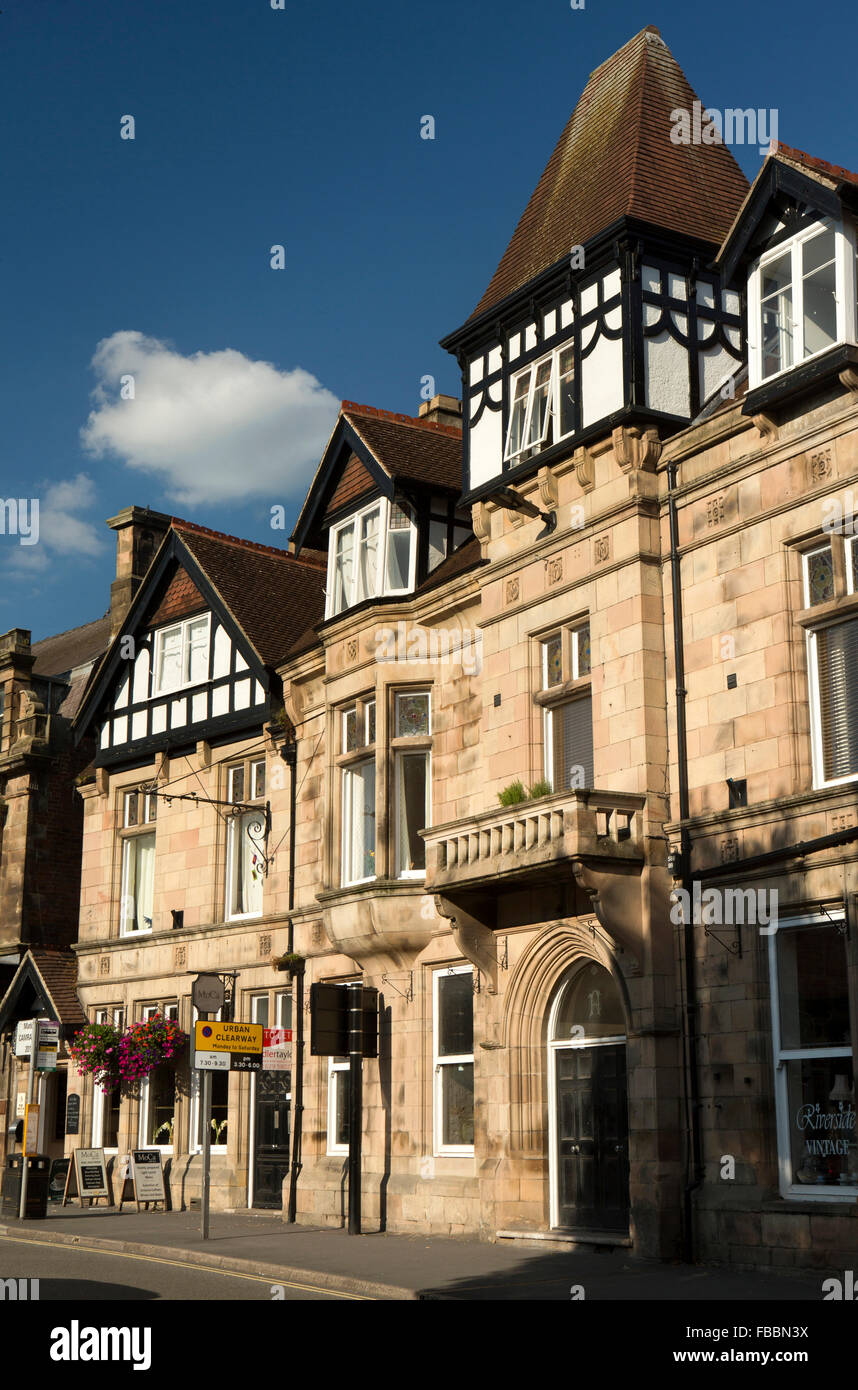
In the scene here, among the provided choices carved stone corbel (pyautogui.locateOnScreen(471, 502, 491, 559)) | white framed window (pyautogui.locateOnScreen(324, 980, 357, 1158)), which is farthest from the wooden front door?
carved stone corbel (pyautogui.locateOnScreen(471, 502, 491, 559))

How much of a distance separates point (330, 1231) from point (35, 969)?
12963 millimetres

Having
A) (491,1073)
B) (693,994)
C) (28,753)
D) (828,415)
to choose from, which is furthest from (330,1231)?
(28,753)

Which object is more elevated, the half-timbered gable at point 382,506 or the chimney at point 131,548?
the chimney at point 131,548

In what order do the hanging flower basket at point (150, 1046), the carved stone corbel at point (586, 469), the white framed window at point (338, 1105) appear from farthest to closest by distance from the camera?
the hanging flower basket at point (150, 1046) < the white framed window at point (338, 1105) < the carved stone corbel at point (586, 469)

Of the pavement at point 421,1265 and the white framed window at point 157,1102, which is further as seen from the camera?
the white framed window at point 157,1102

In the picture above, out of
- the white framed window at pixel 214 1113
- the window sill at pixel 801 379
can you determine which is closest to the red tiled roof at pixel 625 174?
the window sill at pixel 801 379

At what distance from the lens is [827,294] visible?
17.9 m

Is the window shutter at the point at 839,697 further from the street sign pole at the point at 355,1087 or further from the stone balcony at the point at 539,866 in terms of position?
the street sign pole at the point at 355,1087

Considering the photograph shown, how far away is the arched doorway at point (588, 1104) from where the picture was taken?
19344 millimetres

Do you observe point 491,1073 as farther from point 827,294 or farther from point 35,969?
point 35,969

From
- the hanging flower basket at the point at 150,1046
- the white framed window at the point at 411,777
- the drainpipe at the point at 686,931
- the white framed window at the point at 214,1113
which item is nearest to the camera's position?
the drainpipe at the point at 686,931

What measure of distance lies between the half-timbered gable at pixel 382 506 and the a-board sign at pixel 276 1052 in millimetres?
6885

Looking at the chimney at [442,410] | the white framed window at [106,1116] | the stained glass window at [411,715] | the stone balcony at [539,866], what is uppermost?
the chimney at [442,410]
